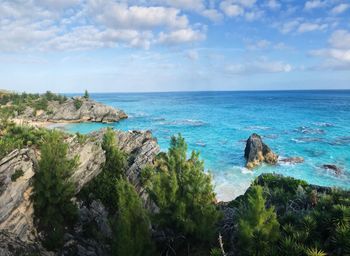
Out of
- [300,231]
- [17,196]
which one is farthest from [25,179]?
[300,231]

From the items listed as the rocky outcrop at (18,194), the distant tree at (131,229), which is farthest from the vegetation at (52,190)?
the distant tree at (131,229)

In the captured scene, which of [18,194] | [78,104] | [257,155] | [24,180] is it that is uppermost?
[78,104]

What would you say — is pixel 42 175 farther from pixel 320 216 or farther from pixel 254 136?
pixel 254 136

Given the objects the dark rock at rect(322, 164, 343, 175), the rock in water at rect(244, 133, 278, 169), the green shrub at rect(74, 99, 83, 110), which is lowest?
the dark rock at rect(322, 164, 343, 175)

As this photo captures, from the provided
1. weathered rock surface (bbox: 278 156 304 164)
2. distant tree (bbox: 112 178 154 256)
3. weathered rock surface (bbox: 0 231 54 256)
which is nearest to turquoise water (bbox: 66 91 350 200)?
weathered rock surface (bbox: 278 156 304 164)

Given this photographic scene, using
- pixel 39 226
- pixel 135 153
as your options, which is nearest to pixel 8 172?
pixel 39 226

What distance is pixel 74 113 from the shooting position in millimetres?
105438

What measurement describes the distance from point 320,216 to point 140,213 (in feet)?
34.9

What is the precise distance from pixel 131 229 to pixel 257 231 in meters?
7.82

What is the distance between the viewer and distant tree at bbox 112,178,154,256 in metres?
18.4

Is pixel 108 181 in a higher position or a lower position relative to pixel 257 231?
lower

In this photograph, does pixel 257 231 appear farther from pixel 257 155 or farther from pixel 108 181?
pixel 257 155

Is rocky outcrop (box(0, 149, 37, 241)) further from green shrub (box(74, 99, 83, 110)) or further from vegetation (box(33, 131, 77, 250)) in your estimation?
green shrub (box(74, 99, 83, 110))

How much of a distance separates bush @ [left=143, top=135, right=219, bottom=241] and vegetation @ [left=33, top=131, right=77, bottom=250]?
9.18 m
